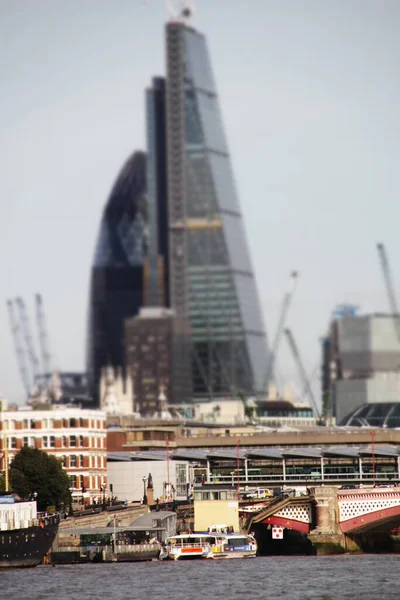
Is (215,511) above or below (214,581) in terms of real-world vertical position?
above

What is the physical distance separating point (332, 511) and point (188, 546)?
18.2 m

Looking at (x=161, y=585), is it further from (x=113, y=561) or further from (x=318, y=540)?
(x=318, y=540)

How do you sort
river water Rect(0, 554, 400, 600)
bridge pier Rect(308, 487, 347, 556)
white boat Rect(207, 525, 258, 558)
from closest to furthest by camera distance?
river water Rect(0, 554, 400, 600), white boat Rect(207, 525, 258, 558), bridge pier Rect(308, 487, 347, 556)

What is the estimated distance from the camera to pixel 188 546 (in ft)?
550

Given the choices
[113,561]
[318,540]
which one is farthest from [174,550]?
[318,540]

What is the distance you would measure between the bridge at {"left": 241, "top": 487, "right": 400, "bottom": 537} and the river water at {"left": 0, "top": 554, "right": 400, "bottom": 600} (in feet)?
45.7

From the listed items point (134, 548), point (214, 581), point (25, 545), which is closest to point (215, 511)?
point (134, 548)

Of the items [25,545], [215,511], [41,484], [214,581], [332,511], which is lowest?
[214,581]

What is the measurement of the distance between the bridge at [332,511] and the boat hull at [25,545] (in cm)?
2999

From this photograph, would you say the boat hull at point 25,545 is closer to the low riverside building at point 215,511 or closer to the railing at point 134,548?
the railing at point 134,548

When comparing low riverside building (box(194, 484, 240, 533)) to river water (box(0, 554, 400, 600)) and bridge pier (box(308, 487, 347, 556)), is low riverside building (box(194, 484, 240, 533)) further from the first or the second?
river water (box(0, 554, 400, 600))

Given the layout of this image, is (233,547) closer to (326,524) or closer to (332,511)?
(326,524)

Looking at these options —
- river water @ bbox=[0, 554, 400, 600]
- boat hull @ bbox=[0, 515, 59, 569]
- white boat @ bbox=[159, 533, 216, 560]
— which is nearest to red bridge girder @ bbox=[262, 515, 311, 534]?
white boat @ bbox=[159, 533, 216, 560]

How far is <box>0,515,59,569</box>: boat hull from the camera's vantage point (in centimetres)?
15300
